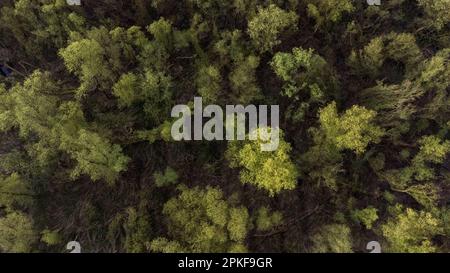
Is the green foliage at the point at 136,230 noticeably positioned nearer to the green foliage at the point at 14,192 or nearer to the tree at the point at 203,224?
the tree at the point at 203,224

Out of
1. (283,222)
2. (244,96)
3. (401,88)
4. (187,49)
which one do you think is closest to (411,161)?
(401,88)

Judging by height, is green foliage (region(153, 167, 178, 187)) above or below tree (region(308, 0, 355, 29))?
below

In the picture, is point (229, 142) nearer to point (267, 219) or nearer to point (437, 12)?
point (267, 219)

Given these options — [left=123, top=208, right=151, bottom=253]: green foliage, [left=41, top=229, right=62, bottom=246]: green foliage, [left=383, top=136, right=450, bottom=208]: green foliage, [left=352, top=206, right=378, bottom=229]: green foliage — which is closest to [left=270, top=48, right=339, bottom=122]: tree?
[left=383, top=136, right=450, bottom=208]: green foliage

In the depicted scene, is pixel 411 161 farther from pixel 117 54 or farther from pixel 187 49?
pixel 117 54

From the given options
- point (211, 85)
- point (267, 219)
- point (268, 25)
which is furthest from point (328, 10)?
point (267, 219)

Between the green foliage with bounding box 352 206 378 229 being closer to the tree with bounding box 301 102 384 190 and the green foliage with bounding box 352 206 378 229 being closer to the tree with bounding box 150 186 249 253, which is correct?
the tree with bounding box 301 102 384 190
